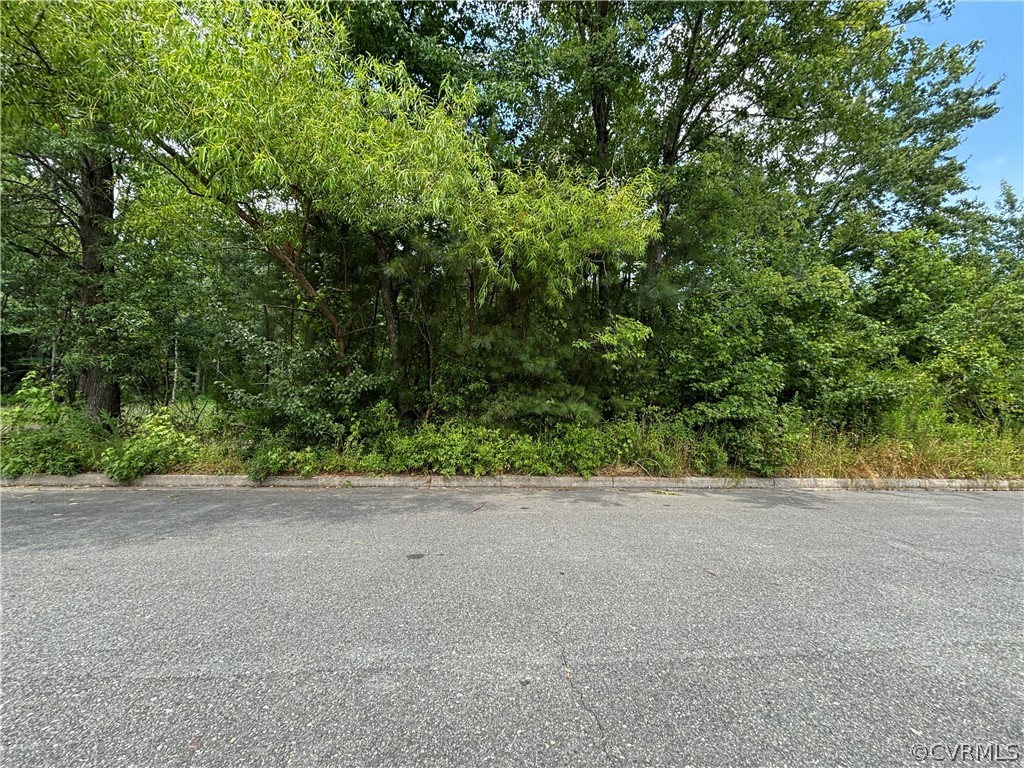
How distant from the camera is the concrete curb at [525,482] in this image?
15.6ft

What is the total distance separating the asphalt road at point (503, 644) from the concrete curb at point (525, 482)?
1303 mm

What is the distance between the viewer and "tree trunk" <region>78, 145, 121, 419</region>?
5.62 metres

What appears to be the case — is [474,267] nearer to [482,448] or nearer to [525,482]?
[482,448]

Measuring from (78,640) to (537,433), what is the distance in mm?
4526

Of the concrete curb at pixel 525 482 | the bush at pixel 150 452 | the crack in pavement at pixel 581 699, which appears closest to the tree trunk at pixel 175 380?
the bush at pixel 150 452

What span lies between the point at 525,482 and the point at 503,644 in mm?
3286

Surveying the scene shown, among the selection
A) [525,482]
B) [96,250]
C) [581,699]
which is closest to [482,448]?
[525,482]

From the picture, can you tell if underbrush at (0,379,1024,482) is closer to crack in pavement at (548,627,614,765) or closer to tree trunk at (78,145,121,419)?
tree trunk at (78,145,121,419)

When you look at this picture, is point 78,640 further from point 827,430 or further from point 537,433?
point 827,430

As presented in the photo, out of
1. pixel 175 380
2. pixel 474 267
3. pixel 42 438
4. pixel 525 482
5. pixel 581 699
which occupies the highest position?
pixel 474 267

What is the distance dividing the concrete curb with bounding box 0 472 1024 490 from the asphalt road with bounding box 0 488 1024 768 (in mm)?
1303

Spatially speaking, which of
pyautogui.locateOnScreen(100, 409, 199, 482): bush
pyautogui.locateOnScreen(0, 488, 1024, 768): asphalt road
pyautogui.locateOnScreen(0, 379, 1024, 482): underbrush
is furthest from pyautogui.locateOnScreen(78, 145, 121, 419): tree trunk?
pyautogui.locateOnScreen(0, 488, 1024, 768): asphalt road

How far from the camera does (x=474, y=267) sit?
5.16m

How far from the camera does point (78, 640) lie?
1862mm
